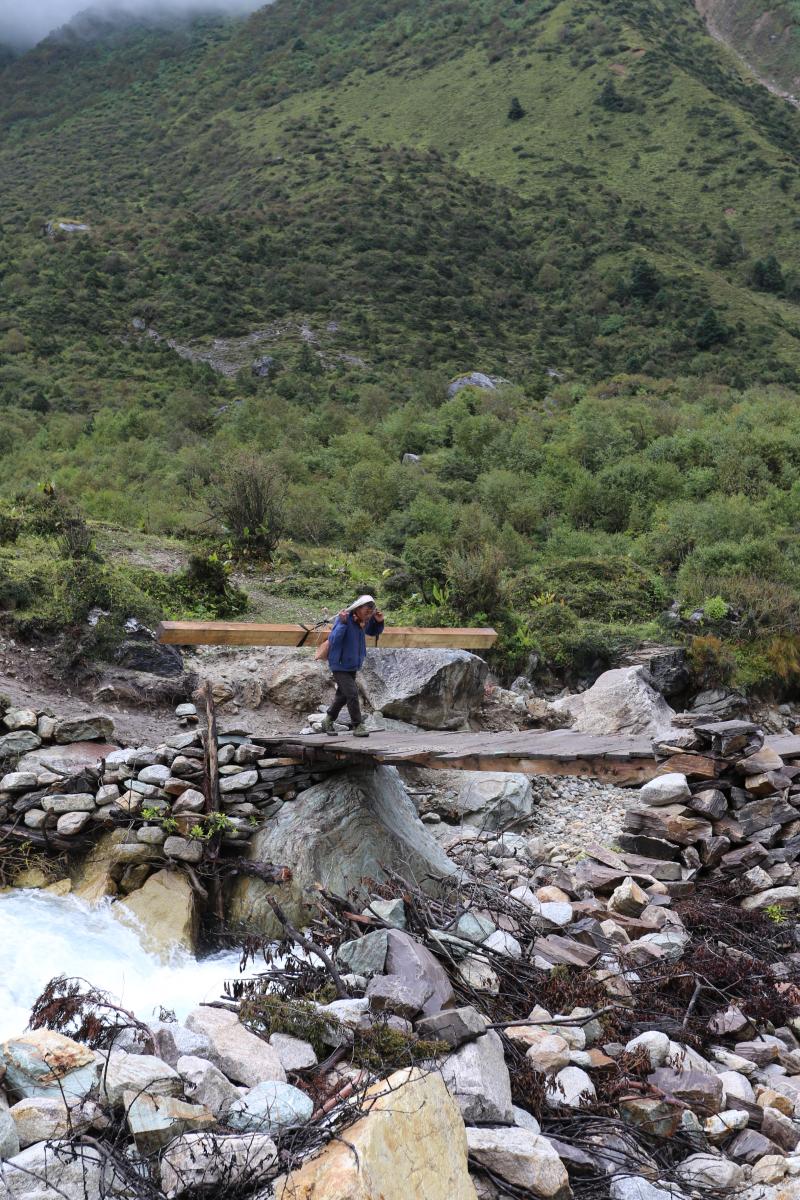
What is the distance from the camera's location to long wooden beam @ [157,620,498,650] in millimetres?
7586

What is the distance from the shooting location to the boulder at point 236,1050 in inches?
161

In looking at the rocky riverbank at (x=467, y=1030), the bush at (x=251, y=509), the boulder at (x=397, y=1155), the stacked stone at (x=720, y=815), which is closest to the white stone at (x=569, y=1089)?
the rocky riverbank at (x=467, y=1030)

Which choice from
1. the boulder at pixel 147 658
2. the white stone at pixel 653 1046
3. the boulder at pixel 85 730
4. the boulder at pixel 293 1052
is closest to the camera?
the boulder at pixel 293 1052

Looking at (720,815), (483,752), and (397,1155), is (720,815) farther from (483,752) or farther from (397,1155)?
(397,1155)

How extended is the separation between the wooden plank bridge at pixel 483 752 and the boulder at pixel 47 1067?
339 cm

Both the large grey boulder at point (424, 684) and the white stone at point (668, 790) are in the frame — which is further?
the large grey boulder at point (424, 684)

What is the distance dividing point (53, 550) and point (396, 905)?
800cm

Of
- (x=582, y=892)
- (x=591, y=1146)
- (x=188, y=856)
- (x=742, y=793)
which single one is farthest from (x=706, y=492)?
(x=591, y=1146)

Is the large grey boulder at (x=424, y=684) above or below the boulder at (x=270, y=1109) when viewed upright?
below

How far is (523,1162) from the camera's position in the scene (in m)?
3.69

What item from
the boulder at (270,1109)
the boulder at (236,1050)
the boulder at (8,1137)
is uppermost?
the boulder at (8,1137)

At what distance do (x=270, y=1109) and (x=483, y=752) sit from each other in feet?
12.3

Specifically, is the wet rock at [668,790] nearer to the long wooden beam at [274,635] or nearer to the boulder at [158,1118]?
the long wooden beam at [274,635]

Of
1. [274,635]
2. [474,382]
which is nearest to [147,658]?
[274,635]
